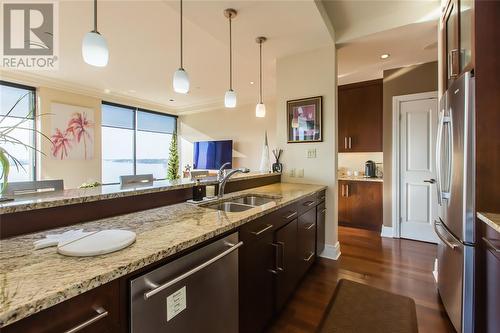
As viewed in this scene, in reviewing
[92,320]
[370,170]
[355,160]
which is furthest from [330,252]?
[92,320]

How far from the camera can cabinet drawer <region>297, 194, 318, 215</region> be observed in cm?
215

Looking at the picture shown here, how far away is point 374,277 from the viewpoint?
238 centimetres

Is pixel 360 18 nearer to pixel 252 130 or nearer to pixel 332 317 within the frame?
pixel 332 317

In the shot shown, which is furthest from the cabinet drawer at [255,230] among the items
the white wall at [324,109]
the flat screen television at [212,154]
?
the flat screen television at [212,154]

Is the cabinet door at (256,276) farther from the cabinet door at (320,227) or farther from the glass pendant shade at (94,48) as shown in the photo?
the glass pendant shade at (94,48)

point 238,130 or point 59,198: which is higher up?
point 238,130

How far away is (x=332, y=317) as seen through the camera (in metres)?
1.21

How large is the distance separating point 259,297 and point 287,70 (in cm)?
269

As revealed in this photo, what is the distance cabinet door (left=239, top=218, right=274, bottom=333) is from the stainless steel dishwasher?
83 mm

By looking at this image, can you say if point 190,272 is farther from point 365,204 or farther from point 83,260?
point 365,204

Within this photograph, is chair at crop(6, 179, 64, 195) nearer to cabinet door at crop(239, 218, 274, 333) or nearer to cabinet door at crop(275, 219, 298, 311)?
cabinet door at crop(239, 218, 274, 333)

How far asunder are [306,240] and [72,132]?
5.07 meters

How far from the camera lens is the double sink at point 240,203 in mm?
1963

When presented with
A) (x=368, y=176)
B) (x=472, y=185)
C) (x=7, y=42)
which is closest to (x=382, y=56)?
(x=368, y=176)
